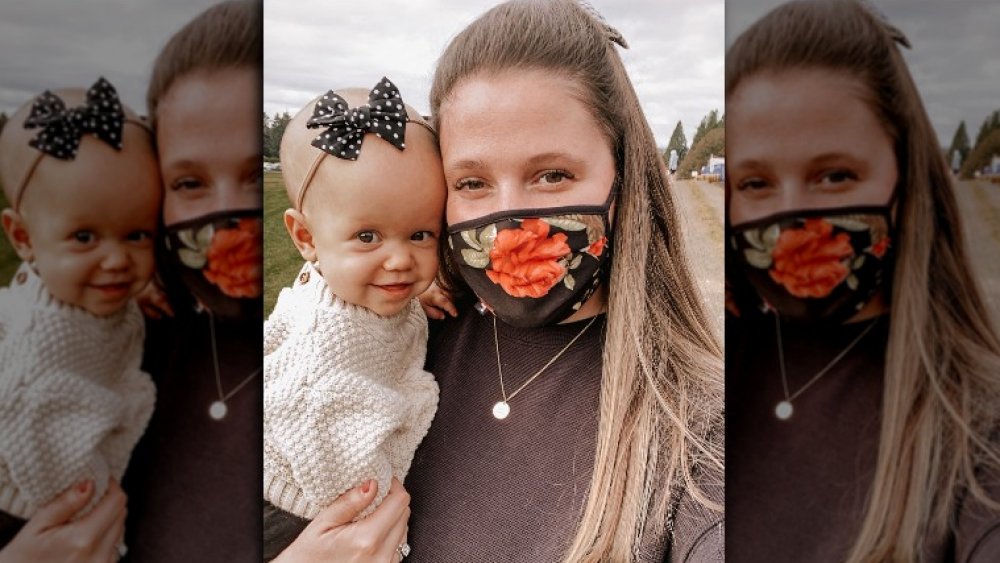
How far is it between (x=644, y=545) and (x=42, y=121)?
178 cm

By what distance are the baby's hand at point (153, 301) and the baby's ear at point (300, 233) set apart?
0.36 m

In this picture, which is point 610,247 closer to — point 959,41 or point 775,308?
point 775,308

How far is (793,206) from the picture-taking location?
1736 millimetres

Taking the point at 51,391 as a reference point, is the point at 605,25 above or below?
above

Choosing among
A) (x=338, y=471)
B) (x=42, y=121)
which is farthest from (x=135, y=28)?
(x=338, y=471)

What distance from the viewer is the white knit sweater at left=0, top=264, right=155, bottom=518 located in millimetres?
1702

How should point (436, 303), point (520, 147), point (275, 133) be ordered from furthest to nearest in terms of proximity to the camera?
point (436, 303)
point (275, 133)
point (520, 147)

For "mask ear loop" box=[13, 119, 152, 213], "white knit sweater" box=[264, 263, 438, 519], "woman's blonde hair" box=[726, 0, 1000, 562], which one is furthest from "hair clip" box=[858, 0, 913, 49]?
"mask ear loop" box=[13, 119, 152, 213]

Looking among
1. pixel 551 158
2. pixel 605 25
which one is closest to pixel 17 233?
pixel 551 158

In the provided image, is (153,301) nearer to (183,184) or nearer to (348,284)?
(183,184)

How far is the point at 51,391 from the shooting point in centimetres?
170

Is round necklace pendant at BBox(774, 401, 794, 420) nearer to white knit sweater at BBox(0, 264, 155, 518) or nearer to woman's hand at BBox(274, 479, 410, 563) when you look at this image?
woman's hand at BBox(274, 479, 410, 563)

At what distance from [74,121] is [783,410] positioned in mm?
1894

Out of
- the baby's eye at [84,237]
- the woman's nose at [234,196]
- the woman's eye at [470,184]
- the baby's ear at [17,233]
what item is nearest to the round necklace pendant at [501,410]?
the woman's eye at [470,184]
